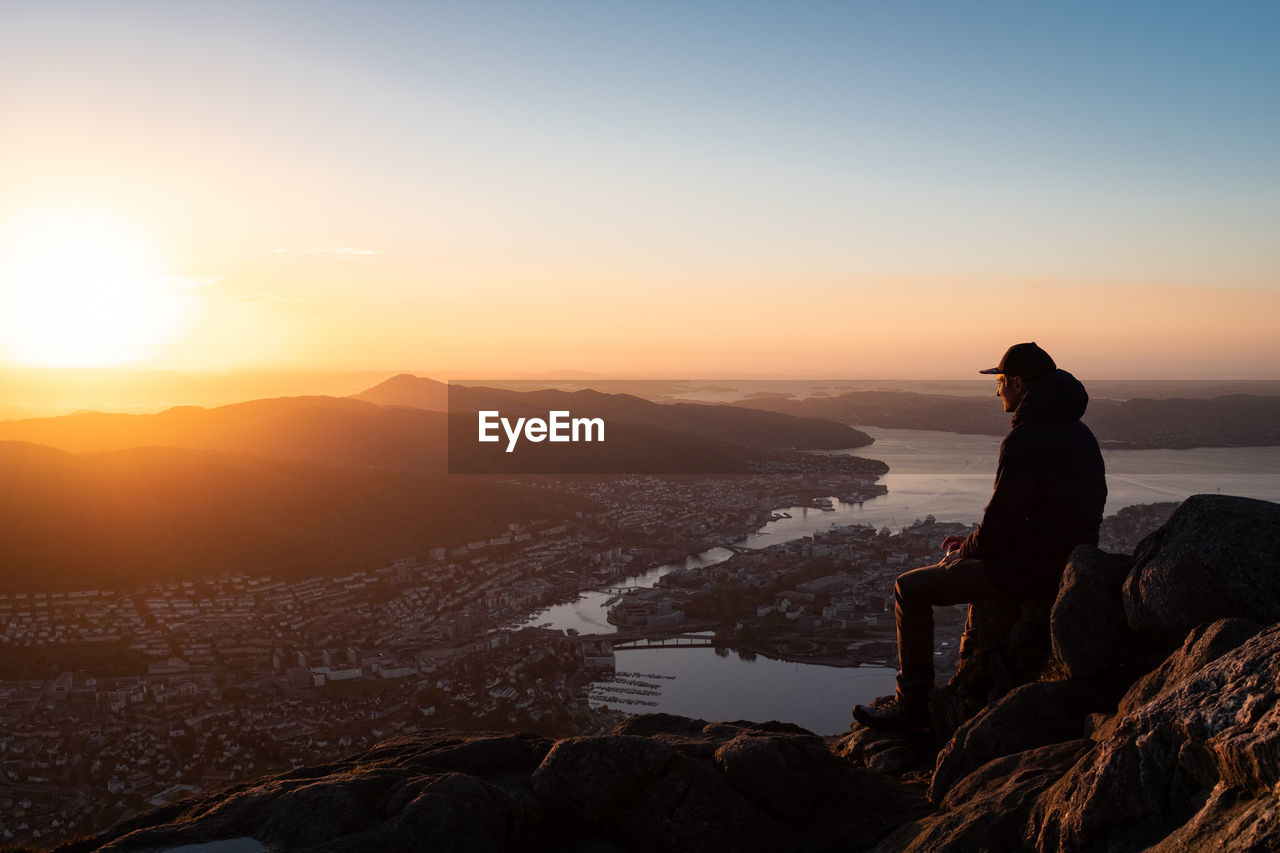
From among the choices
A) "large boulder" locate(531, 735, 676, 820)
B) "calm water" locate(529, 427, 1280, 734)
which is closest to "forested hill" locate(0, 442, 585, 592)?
"calm water" locate(529, 427, 1280, 734)

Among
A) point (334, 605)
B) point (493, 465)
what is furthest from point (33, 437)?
point (334, 605)

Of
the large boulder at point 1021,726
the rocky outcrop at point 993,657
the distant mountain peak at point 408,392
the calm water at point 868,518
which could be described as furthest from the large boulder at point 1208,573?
the distant mountain peak at point 408,392

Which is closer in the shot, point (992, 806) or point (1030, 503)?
point (992, 806)

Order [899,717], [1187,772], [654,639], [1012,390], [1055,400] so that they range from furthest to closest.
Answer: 1. [654,639]
2. [899,717]
3. [1012,390]
4. [1055,400]
5. [1187,772]

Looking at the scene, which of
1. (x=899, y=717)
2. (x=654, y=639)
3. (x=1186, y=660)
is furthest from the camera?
(x=654, y=639)

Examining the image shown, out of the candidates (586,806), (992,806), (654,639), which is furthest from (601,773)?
(654,639)

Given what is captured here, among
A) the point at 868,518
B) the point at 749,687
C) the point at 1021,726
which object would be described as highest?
the point at 1021,726

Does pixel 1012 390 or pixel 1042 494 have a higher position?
pixel 1012 390

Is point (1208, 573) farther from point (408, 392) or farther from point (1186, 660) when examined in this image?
point (408, 392)
